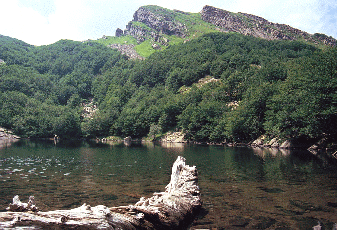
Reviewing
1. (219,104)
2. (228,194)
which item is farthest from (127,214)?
(219,104)

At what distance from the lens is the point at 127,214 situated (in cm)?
858

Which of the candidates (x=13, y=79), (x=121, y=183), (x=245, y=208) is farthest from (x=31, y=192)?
(x=13, y=79)

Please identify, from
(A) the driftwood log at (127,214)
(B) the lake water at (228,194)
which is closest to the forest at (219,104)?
(B) the lake water at (228,194)

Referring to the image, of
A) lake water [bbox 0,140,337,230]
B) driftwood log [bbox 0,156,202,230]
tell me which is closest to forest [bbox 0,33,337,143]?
lake water [bbox 0,140,337,230]

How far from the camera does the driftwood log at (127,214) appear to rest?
A: 633 cm

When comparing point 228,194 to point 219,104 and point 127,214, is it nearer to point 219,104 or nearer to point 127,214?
point 127,214

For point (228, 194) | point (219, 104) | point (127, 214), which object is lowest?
point (228, 194)

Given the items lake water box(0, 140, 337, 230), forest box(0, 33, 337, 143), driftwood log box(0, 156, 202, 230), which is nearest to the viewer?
driftwood log box(0, 156, 202, 230)

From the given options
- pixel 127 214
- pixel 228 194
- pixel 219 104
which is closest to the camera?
pixel 127 214

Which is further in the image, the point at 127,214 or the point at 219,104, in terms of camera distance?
the point at 219,104

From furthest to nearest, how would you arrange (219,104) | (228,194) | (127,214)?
(219,104) → (228,194) → (127,214)

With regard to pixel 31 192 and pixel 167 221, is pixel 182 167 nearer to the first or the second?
pixel 167 221

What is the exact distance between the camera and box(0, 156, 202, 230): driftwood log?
20.8 ft

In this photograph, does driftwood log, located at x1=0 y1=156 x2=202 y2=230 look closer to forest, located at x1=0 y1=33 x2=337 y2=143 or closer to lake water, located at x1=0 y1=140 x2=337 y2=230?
lake water, located at x1=0 y1=140 x2=337 y2=230
